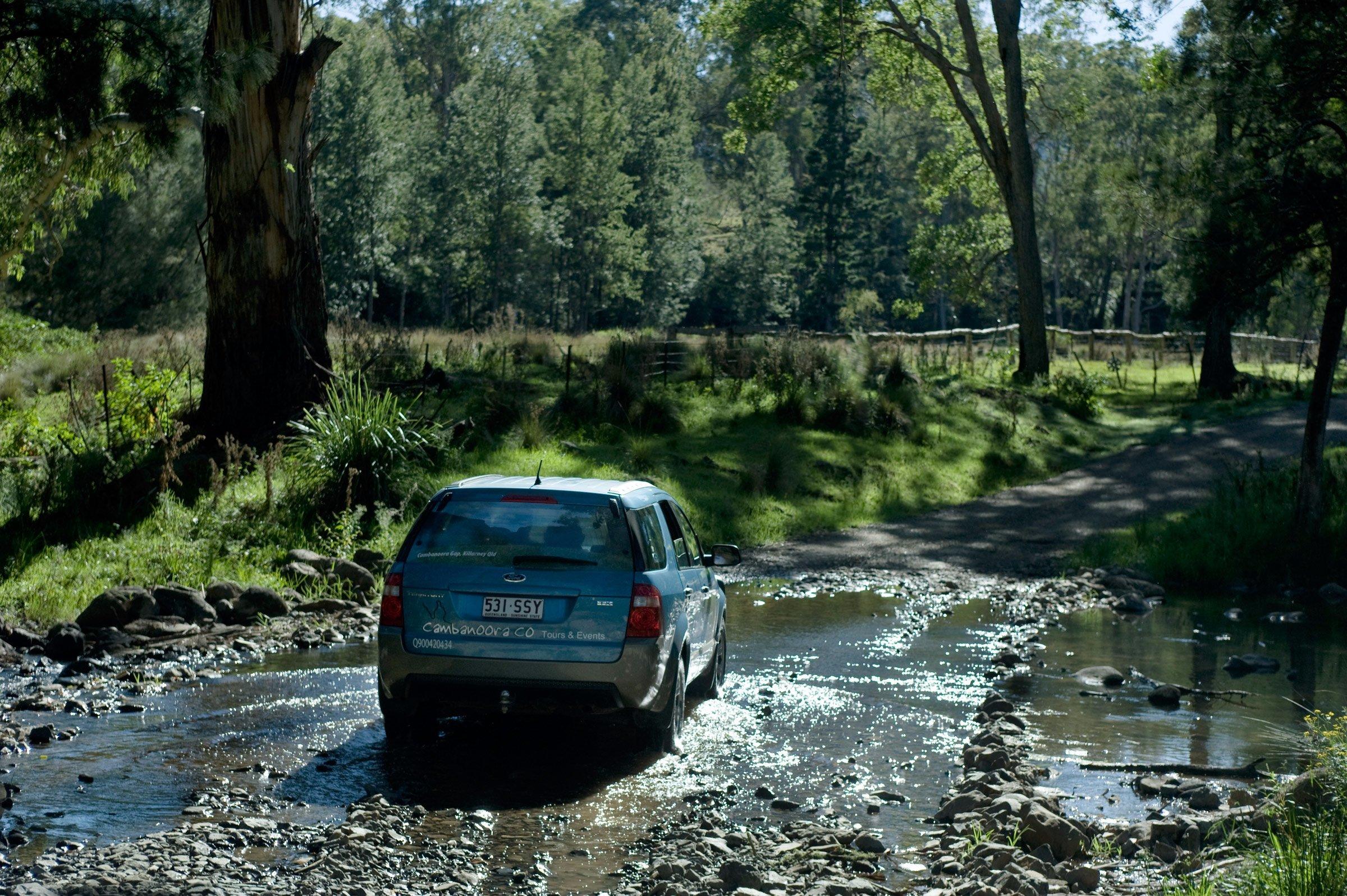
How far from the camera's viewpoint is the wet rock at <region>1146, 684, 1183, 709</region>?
1060 cm

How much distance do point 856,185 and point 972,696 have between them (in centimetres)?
6810

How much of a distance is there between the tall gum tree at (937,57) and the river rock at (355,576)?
23569 mm

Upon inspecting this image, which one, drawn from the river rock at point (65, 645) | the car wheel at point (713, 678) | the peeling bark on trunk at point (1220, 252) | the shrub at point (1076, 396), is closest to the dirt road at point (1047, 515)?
the shrub at point (1076, 396)

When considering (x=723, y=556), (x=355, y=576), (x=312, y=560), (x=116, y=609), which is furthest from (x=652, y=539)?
(x=312, y=560)

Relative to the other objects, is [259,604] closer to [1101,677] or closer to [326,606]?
[326,606]

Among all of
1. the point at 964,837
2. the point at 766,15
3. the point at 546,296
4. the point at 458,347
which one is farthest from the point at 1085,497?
the point at 546,296

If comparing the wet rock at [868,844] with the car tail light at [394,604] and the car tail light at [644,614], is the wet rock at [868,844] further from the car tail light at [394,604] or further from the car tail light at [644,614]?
the car tail light at [394,604]

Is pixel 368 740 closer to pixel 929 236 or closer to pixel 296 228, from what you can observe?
pixel 296 228

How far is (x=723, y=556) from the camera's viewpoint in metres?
A: 10.3

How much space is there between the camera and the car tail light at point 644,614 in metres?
8.13

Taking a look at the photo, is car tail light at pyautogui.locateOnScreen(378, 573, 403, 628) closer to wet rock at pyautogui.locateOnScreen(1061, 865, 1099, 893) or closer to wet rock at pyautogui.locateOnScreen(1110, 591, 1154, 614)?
wet rock at pyautogui.locateOnScreen(1061, 865, 1099, 893)

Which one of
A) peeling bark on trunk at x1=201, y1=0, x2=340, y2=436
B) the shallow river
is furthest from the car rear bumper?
peeling bark on trunk at x1=201, y1=0, x2=340, y2=436

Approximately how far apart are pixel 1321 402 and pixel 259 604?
13.3m

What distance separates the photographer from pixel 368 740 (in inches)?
343
